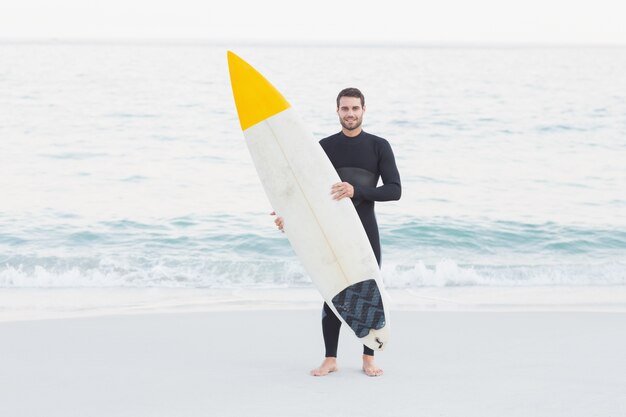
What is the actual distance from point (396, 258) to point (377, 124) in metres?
10.4

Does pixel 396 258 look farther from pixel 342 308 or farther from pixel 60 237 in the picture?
pixel 342 308

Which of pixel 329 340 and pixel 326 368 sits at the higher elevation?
pixel 329 340

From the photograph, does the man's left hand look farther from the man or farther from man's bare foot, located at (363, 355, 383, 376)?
man's bare foot, located at (363, 355, 383, 376)

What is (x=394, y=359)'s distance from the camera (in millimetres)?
4141

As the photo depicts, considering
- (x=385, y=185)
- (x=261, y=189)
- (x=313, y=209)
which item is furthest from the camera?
(x=261, y=189)

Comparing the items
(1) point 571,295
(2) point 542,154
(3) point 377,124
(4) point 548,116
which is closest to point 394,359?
(1) point 571,295

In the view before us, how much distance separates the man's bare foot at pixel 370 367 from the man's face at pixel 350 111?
3.59 ft

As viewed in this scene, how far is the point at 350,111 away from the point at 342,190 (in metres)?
0.36

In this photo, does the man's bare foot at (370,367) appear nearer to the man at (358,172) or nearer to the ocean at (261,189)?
the man at (358,172)

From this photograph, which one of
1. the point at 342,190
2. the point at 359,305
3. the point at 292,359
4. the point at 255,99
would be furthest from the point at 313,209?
the point at 292,359

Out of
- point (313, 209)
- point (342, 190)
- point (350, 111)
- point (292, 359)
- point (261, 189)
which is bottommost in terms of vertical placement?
point (261, 189)

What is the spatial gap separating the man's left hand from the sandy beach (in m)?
0.85

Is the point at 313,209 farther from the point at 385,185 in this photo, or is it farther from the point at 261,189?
the point at 261,189

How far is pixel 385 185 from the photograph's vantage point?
144 inches
